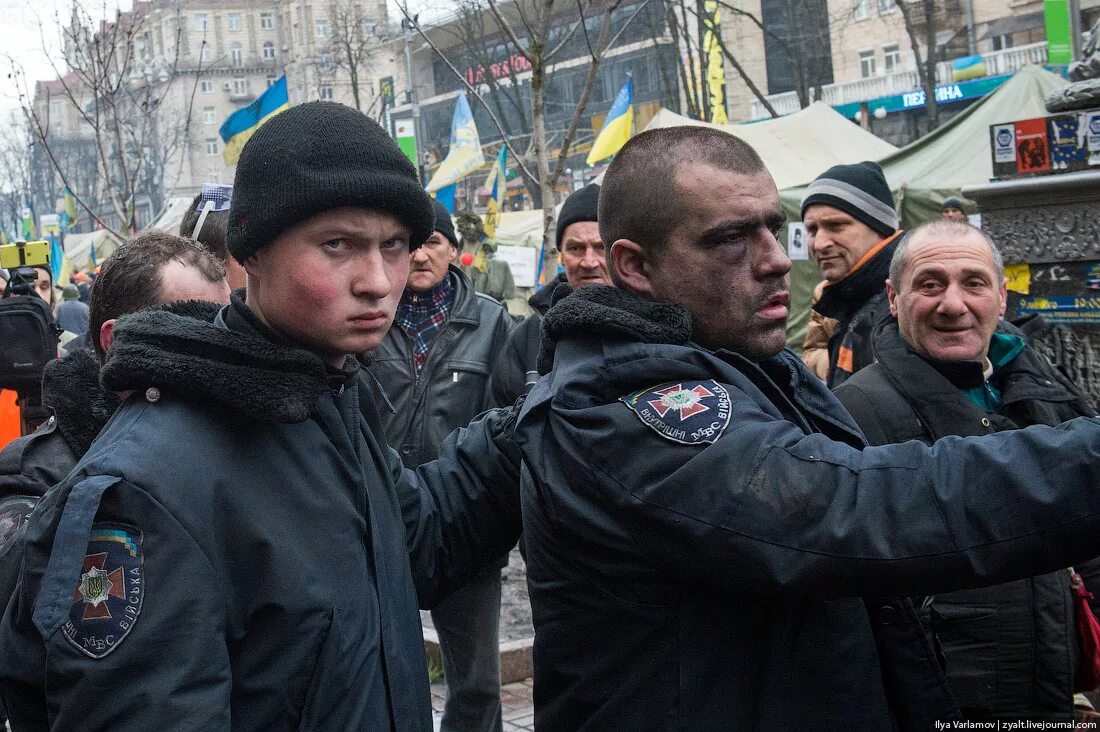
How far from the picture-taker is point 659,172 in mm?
2105

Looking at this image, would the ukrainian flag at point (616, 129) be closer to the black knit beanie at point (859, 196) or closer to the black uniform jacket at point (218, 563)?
the black knit beanie at point (859, 196)

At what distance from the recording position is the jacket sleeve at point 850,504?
1648mm

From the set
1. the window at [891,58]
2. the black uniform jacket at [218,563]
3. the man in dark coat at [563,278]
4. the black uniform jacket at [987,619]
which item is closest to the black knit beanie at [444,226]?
the man in dark coat at [563,278]

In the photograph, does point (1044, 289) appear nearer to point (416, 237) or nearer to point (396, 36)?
point (416, 237)

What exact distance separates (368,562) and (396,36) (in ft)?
153

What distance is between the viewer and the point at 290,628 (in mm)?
1792

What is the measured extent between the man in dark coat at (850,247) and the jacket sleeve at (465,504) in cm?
220

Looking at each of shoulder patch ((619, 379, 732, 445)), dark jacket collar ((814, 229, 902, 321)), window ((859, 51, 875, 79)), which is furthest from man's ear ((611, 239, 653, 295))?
window ((859, 51, 875, 79))

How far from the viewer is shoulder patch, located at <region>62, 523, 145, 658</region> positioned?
164 cm

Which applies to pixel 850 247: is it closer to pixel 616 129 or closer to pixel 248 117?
pixel 616 129

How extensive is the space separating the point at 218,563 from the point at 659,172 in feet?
3.47

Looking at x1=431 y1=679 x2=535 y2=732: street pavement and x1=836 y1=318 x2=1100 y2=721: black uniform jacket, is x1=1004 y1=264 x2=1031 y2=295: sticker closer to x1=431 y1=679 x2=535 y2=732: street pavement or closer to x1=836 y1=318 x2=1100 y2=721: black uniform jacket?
Answer: x1=836 y1=318 x2=1100 y2=721: black uniform jacket

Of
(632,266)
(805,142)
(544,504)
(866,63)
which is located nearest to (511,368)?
(632,266)

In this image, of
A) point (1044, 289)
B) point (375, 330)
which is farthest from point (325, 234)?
point (1044, 289)
